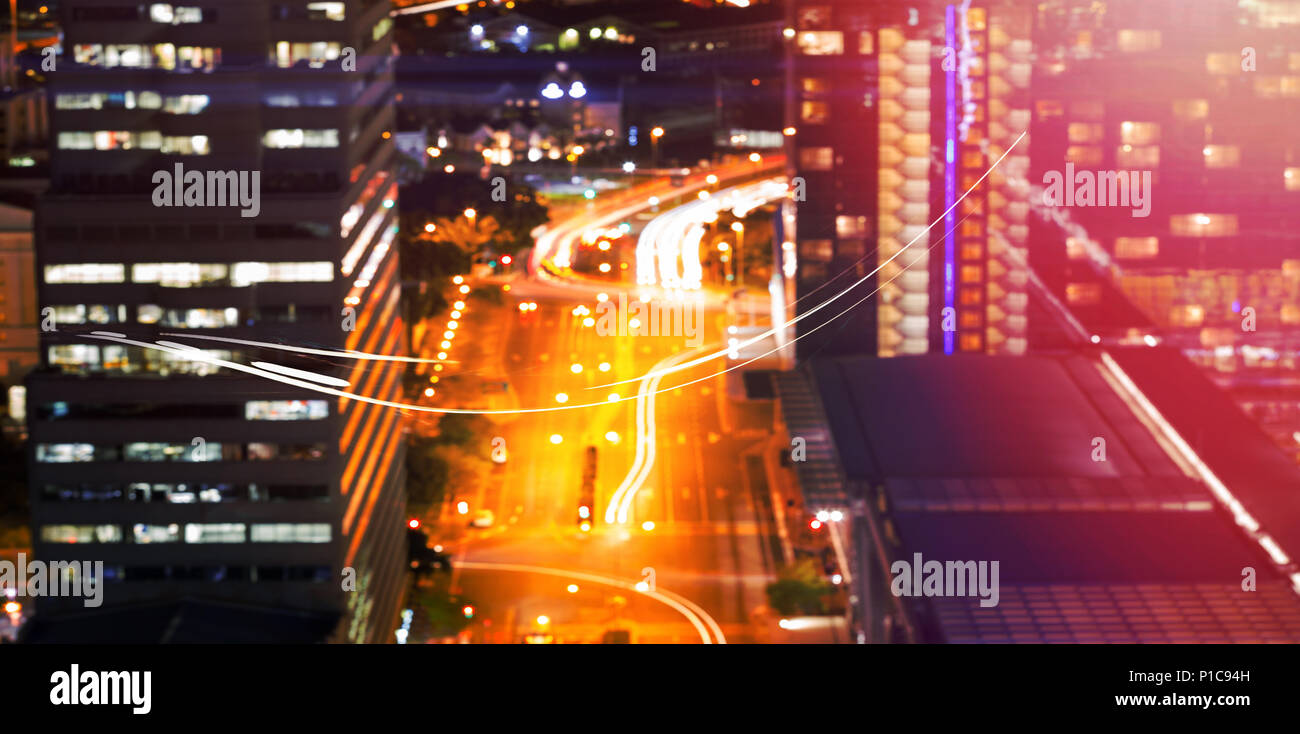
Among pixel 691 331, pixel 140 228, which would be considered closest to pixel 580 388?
pixel 691 331

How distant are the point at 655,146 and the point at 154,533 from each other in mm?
3785

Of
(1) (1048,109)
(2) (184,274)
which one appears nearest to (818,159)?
(1) (1048,109)

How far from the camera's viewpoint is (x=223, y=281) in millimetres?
5691

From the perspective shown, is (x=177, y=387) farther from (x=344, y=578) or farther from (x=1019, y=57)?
(x=1019, y=57)

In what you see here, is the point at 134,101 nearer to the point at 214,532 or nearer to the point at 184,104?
the point at 184,104

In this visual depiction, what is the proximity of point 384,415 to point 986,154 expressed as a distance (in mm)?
3100

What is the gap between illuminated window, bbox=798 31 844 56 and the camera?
21.9 ft

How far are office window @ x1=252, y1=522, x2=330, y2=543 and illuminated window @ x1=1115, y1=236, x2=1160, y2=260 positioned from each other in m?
6.25

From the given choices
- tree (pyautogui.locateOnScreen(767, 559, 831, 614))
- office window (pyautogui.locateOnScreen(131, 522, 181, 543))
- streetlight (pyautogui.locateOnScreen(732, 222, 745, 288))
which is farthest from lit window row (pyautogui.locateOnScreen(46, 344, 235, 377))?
tree (pyautogui.locateOnScreen(767, 559, 831, 614))

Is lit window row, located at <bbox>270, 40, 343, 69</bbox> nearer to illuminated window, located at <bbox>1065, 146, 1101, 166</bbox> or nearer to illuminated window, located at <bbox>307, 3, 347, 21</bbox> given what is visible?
illuminated window, located at <bbox>307, 3, 347, 21</bbox>

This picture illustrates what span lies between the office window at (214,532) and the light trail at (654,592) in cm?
131

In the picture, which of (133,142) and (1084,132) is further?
(1084,132)

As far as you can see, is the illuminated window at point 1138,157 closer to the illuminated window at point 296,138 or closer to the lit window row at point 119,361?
the illuminated window at point 296,138
